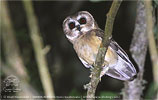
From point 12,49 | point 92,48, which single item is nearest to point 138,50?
point 92,48

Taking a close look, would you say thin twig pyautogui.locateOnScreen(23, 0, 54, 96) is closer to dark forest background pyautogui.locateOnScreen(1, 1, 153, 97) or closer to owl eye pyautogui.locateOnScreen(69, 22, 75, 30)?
owl eye pyautogui.locateOnScreen(69, 22, 75, 30)

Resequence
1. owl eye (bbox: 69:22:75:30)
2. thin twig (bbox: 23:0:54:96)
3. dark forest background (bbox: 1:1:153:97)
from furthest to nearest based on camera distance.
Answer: dark forest background (bbox: 1:1:153:97)
owl eye (bbox: 69:22:75:30)
thin twig (bbox: 23:0:54:96)

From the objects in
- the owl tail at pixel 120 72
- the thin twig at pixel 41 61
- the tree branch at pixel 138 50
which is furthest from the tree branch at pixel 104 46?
the tree branch at pixel 138 50

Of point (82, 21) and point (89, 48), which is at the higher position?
point (82, 21)

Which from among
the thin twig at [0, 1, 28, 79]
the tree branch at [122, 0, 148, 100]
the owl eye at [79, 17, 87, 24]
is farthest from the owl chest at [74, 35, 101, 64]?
the thin twig at [0, 1, 28, 79]

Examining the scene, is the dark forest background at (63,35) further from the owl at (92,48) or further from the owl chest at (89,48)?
the owl chest at (89,48)

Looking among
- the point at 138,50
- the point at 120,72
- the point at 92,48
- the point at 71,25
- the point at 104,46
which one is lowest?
the point at 120,72

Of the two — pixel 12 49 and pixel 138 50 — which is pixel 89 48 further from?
pixel 12 49
